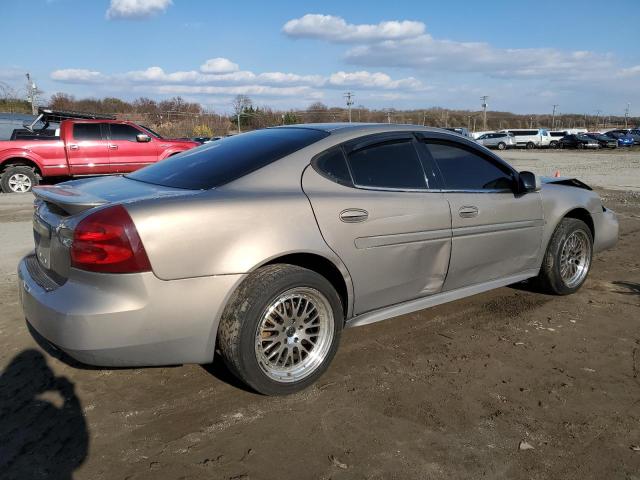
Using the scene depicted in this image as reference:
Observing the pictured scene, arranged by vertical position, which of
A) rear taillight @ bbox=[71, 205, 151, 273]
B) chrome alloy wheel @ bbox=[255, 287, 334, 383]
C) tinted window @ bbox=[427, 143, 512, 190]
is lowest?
chrome alloy wheel @ bbox=[255, 287, 334, 383]

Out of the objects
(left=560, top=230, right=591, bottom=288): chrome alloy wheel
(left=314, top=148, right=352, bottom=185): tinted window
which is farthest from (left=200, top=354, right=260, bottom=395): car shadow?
(left=560, top=230, right=591, bottom=288): chrome alloy wheel

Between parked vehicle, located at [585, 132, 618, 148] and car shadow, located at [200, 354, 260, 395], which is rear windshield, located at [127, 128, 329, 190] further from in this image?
parked vehicle, located at [585, 132, 618, 148]

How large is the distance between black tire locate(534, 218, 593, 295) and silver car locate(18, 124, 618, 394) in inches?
17.6

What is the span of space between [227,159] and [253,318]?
1.11 m

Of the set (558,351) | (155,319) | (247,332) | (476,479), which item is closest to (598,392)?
(558,351)

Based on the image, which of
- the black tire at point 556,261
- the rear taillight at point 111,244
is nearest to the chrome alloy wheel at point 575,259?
the black tire at point 556,261

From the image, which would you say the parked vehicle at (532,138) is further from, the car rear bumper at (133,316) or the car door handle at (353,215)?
the car rear bumper at (133,316)

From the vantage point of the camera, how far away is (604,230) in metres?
5.06

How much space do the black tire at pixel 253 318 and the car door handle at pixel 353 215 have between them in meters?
0.39

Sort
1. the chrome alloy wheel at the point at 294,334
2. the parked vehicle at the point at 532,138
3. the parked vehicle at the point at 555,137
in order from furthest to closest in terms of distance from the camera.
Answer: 1. the parked vehicle at the point at 555,137
2. the parked vehicle at the point at 532,138
3. the chrome alloy wheel at the point at 294,334

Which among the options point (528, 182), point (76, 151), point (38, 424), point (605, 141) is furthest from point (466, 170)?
point (605, 141)

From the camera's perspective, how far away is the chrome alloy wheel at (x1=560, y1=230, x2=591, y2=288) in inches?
183

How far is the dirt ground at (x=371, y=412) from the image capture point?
238 centimetres

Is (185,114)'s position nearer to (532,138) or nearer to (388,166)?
(532,138)
